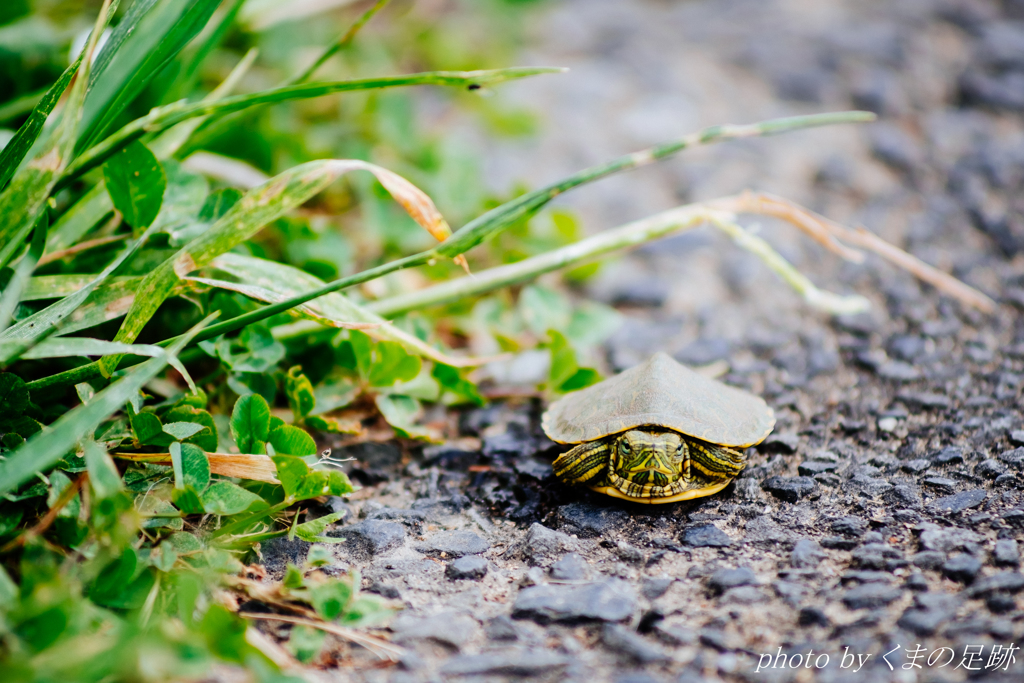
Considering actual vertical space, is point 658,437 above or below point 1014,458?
below

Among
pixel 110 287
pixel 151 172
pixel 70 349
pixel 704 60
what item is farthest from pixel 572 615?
pixel 704 60

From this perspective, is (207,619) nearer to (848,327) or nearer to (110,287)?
(110,287)

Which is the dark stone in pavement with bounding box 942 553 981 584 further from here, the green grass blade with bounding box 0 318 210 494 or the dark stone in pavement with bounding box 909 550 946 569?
the green grass blade with bounding box 0 318 210 494

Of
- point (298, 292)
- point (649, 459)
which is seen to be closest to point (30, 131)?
point (298, 292)

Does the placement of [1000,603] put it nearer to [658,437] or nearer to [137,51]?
[658,437]

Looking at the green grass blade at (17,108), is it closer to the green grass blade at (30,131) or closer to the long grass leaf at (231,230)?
the green grass blade at (30,131)
